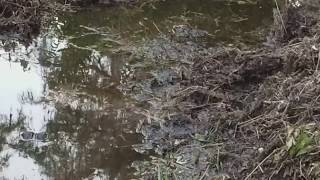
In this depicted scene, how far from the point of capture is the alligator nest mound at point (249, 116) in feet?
14.2

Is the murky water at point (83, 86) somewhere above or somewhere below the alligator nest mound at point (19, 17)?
below

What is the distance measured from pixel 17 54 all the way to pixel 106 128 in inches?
93.2

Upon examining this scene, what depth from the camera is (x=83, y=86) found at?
664 centimetres

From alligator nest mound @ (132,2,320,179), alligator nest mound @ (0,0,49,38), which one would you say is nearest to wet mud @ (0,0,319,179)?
alligator nest mound @ (132,2,320,179)

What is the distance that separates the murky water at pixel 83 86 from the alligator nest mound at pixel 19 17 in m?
0.22

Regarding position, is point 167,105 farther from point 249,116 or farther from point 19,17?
point 19,17

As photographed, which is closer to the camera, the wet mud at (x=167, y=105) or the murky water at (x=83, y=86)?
the wet mud at (x=167, y=105)

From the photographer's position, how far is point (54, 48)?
25.3 ft

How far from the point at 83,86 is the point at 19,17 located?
6.33 feet

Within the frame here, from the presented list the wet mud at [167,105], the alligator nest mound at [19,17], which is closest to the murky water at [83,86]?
the wet mud at [167,105]

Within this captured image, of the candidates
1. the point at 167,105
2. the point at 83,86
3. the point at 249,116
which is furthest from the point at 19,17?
the point at 249,116

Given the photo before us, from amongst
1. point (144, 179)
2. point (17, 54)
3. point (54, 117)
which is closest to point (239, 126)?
point (144, 179)

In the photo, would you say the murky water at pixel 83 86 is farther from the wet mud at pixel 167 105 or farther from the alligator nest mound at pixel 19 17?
the alligator nest mound at pixel 19 17

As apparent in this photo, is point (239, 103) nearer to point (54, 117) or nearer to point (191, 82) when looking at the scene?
point (191, 82)
